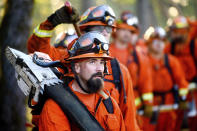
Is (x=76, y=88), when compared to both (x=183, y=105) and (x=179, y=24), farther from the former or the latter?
(x=179, y=24)

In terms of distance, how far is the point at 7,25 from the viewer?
19.5ft

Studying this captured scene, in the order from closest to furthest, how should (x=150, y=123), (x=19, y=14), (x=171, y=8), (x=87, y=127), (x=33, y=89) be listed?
(x=87, y=127) < (x=33, y=89) < (x=19, y=14) < (x=150, y=123) < (x=171, y=8)

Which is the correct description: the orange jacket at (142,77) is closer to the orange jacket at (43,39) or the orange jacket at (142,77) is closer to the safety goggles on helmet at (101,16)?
the safety goggles on helmet at (101,16)

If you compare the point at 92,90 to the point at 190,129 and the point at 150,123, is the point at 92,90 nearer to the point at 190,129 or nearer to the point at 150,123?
the point at 150,123

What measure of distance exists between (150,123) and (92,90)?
5.09 meters

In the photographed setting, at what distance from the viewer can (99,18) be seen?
14.8 feet

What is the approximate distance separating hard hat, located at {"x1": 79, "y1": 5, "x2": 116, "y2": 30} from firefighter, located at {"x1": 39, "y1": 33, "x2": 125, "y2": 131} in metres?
1.18

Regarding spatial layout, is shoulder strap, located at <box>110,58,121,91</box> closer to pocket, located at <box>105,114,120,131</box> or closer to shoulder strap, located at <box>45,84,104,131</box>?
pocket, located at <box>105,114,120,131</box>

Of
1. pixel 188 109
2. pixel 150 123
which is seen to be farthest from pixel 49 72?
pixel 188 109

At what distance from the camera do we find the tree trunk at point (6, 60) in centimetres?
583

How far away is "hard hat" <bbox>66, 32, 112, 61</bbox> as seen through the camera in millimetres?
3158

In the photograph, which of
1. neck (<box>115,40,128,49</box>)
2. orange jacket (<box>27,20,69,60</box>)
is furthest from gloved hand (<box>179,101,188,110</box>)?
orange jacket (<box>27,20,69,60</box>)

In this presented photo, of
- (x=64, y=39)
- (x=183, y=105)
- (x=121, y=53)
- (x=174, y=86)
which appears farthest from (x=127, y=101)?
(x=183, y=105)

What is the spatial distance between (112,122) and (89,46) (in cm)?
76
